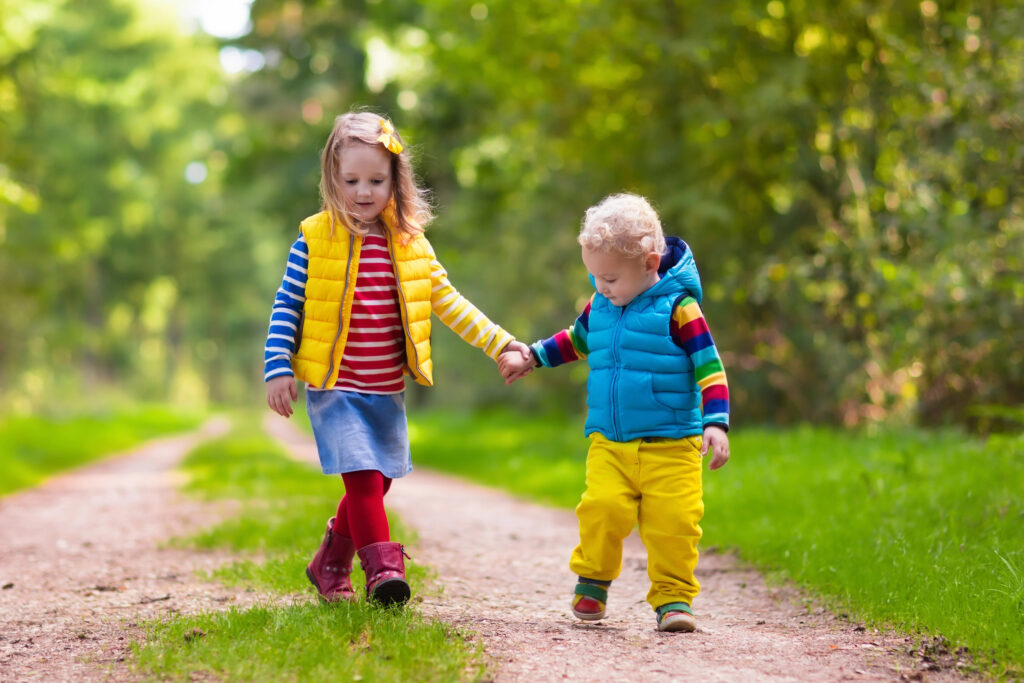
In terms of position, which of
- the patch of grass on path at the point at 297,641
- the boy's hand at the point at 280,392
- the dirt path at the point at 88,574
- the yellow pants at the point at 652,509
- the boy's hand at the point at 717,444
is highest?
the boy's hand at the point at 280,392

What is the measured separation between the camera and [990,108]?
8.16 meters

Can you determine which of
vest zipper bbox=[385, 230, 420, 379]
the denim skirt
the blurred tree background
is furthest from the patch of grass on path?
the blurred tree background

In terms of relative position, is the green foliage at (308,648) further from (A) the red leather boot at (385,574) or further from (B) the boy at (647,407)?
(B) the boy at (647,407)

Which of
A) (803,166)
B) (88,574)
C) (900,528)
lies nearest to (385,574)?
(88,574)

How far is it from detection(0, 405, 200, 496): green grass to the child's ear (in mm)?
7697

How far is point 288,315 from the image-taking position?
12.8 feet

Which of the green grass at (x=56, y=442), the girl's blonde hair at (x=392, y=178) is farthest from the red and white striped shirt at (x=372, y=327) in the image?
the green grass at (x=56, y=442)

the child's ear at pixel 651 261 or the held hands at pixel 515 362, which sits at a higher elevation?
the child's ear at pixel 651 261

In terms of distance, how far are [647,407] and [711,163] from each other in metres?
7.89

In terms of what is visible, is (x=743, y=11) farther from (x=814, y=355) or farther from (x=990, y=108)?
(x=814, y=355)

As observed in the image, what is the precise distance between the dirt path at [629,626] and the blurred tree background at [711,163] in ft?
7.71

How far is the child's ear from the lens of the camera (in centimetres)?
396

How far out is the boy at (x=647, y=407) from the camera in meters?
3.93

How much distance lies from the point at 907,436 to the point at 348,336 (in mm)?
6598
